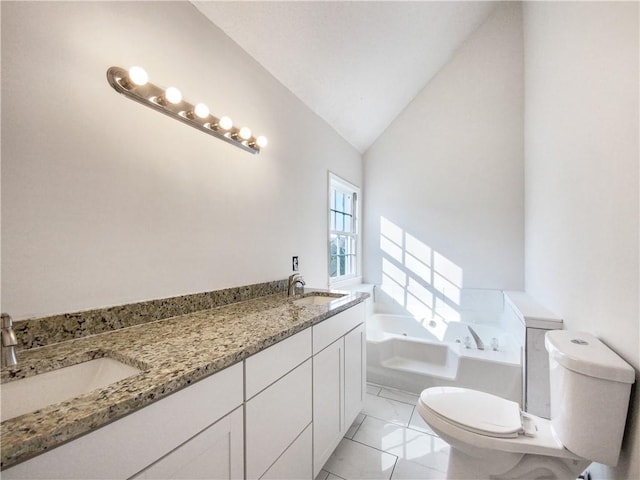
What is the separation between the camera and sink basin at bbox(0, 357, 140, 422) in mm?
688

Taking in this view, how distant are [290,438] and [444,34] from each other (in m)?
3.39

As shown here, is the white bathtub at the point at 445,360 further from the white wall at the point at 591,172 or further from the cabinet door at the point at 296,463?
the cabinet door at the point at 296,463

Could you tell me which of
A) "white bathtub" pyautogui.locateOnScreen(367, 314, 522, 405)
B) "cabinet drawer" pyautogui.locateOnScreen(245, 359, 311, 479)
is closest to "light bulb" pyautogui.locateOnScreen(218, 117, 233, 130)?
"cabinet drawer" pyautogui.locateOnScreen(245, 359, 311, 479)

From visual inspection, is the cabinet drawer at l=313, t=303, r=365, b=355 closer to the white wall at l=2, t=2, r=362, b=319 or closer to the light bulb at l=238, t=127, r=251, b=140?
the white wall at l=2, t=2, r=362, b=319

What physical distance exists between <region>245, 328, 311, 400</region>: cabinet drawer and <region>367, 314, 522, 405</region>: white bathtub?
145 cm

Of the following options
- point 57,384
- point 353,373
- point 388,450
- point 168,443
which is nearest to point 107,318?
point 57,384

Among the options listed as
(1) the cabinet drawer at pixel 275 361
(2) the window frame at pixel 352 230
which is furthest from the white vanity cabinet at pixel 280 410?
(2) the window frame at pixel 352 230

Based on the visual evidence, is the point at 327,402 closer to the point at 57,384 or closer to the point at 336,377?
the point at 336,377

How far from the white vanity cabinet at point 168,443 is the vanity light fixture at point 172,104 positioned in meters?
1.11

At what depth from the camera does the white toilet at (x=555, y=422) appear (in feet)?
3.07

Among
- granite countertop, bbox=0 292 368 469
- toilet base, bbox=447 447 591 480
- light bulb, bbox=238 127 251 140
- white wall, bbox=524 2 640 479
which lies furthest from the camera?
light bulb, bbox=238 127 251 140

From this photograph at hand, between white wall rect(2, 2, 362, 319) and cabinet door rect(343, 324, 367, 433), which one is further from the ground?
white wall rect(2, 2, 362, 319)

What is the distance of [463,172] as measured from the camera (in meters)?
3.03

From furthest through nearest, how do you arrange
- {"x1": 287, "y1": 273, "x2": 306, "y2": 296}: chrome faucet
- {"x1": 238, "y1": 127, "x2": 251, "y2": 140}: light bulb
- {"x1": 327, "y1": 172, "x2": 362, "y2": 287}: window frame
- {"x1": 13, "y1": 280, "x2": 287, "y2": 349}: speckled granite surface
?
Result: {"x1": 327, "y1": 172, "x2": 362, "y2": 287}: window frame < {"x1": 287, "y1": 273, "x2": 306, "y2": 296}: chrome faucet < {"x1": 238, "y1": 127, "x2": 251, "y2": 140}: light bulb < {"x1": 13, "y1": 280, "x2": 287, "y2": 349}: speckled granite surface
